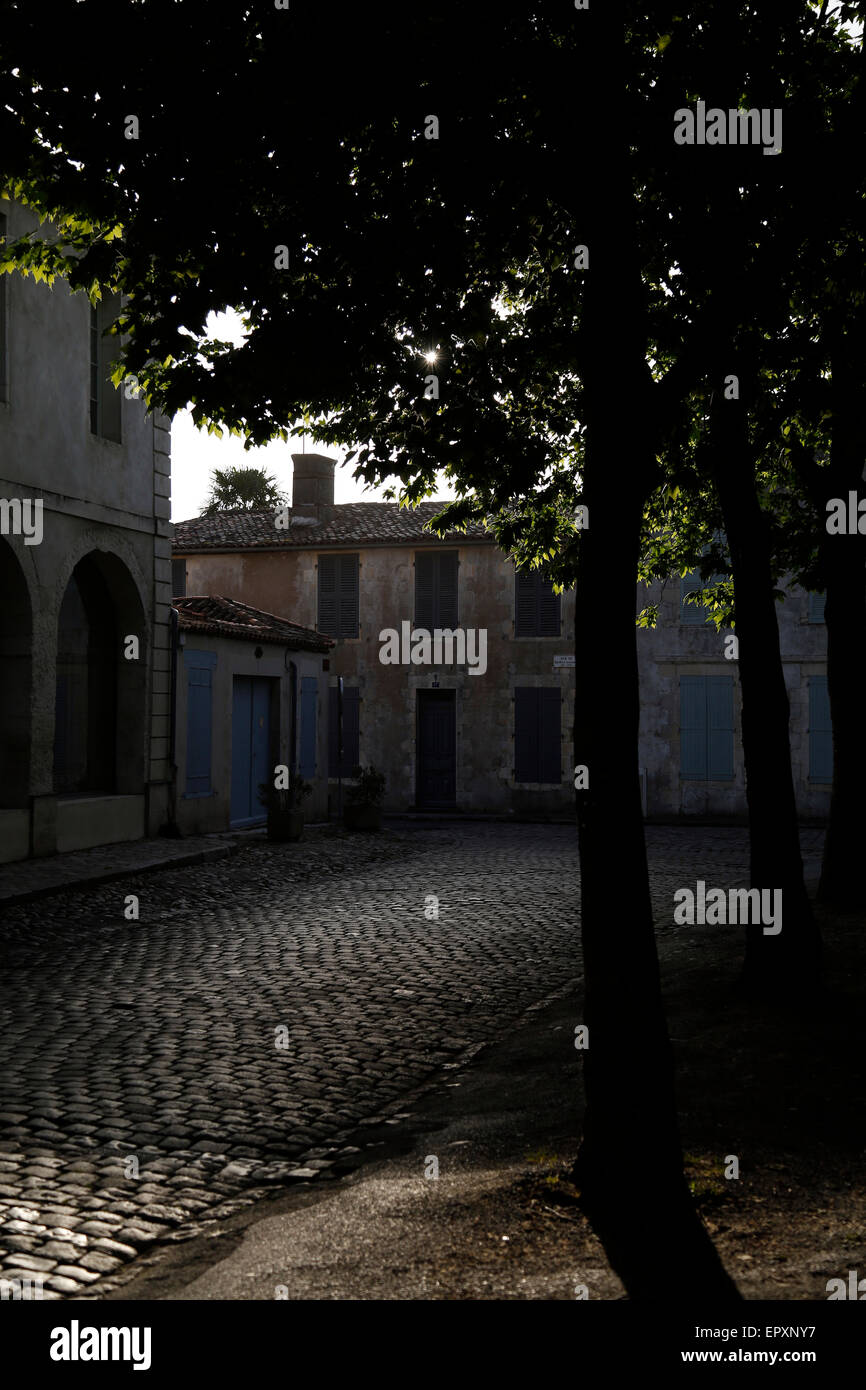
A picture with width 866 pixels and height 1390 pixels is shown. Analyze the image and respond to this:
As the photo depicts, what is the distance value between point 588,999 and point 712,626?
71.9 feet

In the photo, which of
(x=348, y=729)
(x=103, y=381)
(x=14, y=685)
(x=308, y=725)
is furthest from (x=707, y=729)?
(x=14, y=685)

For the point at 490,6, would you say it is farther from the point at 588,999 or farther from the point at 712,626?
the point at 712,626

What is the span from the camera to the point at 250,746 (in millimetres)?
20188

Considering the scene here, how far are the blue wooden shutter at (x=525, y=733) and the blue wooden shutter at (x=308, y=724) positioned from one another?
5.59 m

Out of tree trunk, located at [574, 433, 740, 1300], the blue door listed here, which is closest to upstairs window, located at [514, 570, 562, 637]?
the blue door

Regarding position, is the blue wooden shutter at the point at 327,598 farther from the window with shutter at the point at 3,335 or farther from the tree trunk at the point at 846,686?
the tree trunk at the point at 846,686

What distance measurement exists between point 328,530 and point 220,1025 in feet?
75.1

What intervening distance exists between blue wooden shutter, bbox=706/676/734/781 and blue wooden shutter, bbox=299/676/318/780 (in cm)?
821

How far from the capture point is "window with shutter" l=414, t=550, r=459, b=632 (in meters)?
27.7

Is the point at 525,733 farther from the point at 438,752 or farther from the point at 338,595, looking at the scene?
the point at 338,595

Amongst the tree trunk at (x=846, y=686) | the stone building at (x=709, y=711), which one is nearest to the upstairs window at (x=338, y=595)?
the stone building at (x=709, y=711)

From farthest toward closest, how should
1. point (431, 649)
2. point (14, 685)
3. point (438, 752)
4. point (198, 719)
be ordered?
point (431, 649)
point (438, 752)
point (198, 719)
point (14, 685)

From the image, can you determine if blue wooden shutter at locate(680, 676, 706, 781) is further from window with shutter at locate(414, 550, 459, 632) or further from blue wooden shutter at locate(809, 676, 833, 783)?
window with shutter at locate(414, 550, 459, 632)

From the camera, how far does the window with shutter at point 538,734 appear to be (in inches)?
1030
